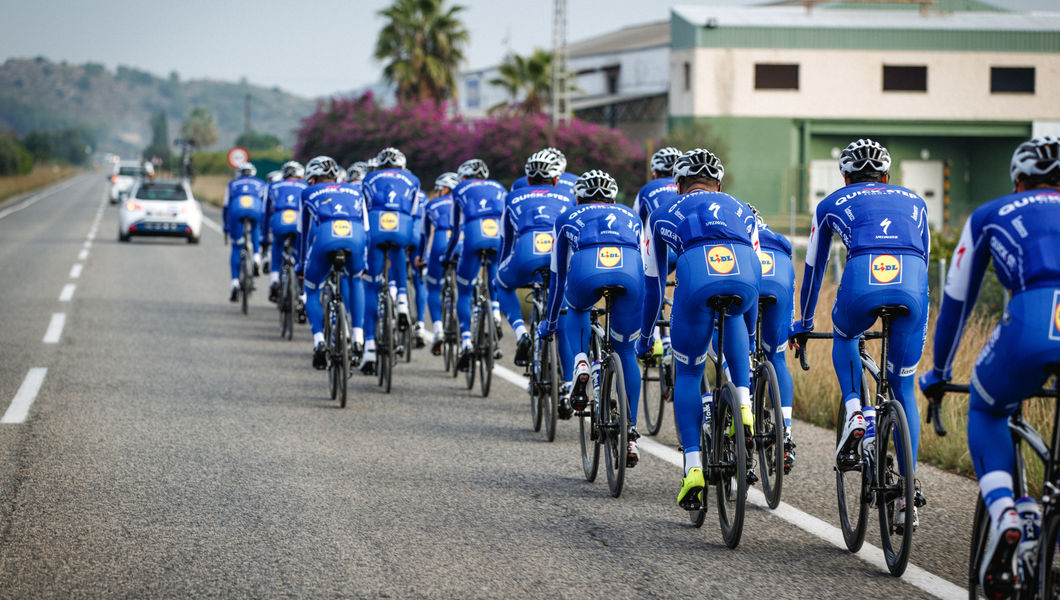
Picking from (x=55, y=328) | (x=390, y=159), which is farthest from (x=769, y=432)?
(x=55, y=328)

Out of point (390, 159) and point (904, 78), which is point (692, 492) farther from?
point (904, 78)

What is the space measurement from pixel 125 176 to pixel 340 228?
177ft

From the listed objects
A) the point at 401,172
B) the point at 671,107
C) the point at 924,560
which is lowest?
the point at 924,560

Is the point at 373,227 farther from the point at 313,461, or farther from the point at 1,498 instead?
the point at 1,498

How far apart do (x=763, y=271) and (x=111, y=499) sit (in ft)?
12.8

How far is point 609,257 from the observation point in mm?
7426

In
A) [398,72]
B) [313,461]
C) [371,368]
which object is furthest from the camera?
[398,72]

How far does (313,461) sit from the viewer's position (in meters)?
7.73

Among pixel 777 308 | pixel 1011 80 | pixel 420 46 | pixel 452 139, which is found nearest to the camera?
pixel 777 308

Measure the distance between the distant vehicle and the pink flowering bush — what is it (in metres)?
8.75

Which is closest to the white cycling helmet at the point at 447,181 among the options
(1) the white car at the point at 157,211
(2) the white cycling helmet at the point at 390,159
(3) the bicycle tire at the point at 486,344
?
(2) the white cycling helmet at the point at 390,159

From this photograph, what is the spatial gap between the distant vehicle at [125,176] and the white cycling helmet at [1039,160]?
182 ft

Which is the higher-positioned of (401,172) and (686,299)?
(401,172)

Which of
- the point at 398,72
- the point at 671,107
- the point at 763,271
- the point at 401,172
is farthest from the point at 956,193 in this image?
the point at 763,271
